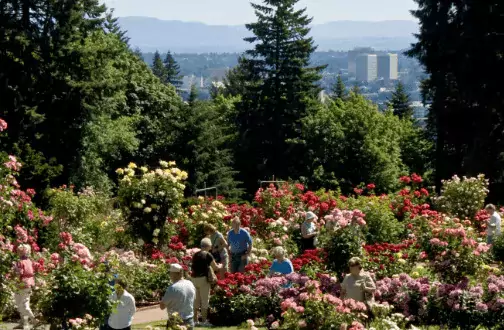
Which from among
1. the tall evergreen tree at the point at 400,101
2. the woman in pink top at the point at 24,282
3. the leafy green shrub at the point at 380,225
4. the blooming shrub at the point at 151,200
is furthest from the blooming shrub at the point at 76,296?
the tall evergreen tree at the point at 400,101

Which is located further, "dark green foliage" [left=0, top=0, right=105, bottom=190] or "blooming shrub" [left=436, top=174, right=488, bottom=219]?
"dark green foliage" [left=0, top=0, right=105, bottom=190]

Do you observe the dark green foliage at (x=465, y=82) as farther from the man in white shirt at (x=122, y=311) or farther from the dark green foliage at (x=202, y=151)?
the man in white shirt at (x=122, y=311)

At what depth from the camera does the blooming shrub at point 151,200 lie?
15.4 meters

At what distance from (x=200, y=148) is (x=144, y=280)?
1179 inches

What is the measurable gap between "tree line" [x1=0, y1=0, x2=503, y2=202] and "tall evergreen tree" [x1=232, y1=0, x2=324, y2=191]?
0.07 metres

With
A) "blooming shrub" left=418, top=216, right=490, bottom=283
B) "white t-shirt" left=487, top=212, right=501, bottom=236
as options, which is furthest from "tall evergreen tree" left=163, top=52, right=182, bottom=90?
"blooming shrub" left=418, top=216, right=490, bottom=283

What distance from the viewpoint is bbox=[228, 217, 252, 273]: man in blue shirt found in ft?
41.8

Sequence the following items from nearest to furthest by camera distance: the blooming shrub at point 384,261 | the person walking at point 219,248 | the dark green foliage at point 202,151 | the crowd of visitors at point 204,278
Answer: the crowd of visitors at point 204,278 < the blooming shrub at point 384,261 < the person walking at point 219,248 < the dark green foliage at point 202,151

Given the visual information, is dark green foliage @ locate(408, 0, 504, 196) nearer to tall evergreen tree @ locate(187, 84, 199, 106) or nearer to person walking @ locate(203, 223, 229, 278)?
tall evergreen tree @ locate(187, 84, 199, 106)

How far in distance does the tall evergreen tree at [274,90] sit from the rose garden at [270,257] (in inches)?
1048

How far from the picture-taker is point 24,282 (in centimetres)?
971

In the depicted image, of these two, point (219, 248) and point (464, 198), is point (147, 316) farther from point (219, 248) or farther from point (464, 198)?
point (464, 198)

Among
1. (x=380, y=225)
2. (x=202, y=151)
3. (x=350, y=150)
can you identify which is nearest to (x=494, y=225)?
(x=380, y=225)

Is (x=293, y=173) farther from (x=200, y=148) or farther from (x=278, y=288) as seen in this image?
(x=278, y=288)
